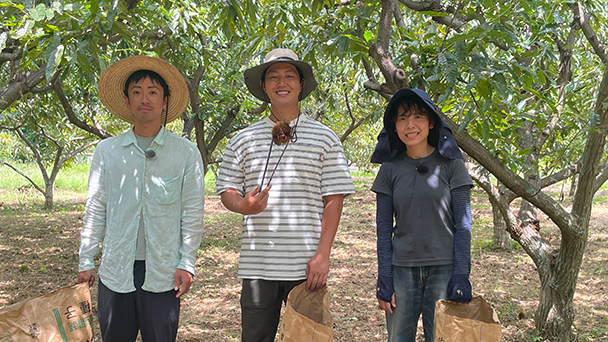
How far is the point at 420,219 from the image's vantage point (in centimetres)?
213

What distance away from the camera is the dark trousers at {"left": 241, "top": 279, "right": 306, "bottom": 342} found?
2.11 metres

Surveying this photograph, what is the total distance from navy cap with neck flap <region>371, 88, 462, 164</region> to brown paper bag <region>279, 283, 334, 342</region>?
647 millimetres

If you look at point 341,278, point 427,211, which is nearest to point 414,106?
point 427,211

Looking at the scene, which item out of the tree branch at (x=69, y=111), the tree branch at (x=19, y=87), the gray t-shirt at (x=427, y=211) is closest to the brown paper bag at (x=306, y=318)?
the gray t-shirt at (x=427, y=211)

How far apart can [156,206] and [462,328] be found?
1.36 metres

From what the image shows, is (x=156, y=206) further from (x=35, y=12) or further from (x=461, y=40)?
(x=461, y=40)

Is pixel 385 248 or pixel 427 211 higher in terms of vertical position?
pixel 427 211

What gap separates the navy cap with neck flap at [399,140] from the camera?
2.14 m

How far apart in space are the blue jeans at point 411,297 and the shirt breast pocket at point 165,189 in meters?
1.06

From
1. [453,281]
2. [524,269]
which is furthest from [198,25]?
[524,269]

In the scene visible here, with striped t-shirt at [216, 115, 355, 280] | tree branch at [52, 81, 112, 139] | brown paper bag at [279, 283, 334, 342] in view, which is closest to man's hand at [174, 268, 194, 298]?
striped t-shirt at [216, 115, 355, 280]

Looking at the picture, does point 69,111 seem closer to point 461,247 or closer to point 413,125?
point 413,125

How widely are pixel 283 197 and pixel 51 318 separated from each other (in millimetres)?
1047

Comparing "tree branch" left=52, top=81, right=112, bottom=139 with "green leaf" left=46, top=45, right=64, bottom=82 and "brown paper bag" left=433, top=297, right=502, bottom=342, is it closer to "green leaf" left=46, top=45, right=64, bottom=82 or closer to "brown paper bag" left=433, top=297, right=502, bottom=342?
"green leaf" left=46, top=45, right=64, bottom=82
